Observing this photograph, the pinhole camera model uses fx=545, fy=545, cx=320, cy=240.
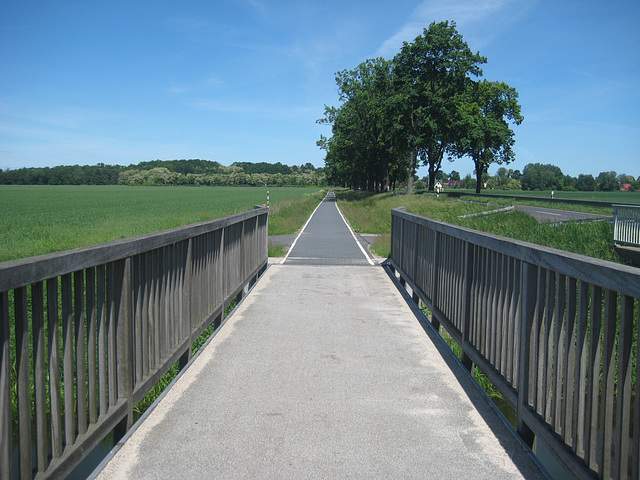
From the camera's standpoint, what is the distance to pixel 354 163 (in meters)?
72.8

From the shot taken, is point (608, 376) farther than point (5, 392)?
Yes

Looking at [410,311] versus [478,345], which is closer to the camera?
[478,345]

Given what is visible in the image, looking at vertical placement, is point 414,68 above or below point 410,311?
above

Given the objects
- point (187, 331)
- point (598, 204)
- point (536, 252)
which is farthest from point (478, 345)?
point (598, 204)

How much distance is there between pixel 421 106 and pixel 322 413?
4978 centimetres

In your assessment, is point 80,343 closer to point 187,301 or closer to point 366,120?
point 187,301

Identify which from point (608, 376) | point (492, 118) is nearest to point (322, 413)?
point (608, 376)

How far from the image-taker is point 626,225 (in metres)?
13.2

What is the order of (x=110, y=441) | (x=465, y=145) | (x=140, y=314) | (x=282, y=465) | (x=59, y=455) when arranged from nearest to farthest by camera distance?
(x=59, y=455), (x=282, y=465), (x=140, y=314), (x=110, y=441), (x=465, y=145)

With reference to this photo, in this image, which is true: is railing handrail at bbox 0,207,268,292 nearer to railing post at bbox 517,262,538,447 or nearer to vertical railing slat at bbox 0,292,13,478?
vertical railing slat at bbox 0,292,13,478

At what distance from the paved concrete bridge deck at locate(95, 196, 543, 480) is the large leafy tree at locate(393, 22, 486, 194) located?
45.5m

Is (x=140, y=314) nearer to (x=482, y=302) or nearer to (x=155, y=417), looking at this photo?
(x=155, y=417)

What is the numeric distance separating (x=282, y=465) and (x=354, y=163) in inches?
2786

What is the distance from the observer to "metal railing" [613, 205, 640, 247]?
1292cm
